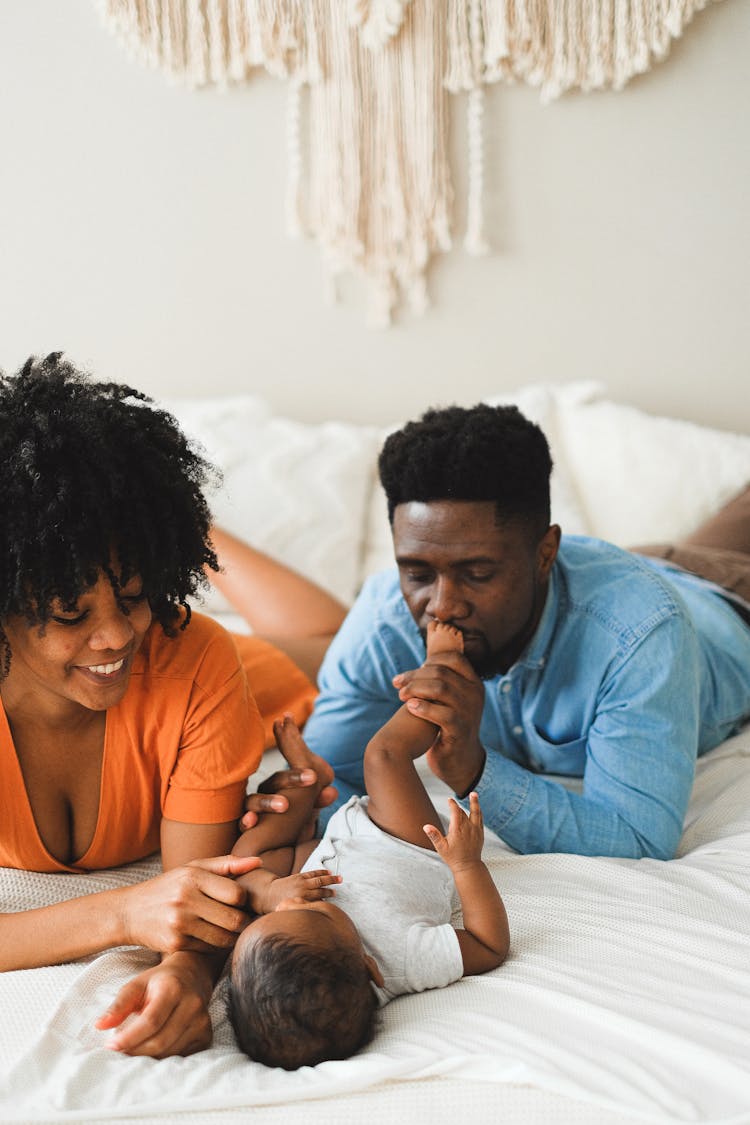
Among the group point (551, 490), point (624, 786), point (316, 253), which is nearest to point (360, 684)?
point (624, 786)

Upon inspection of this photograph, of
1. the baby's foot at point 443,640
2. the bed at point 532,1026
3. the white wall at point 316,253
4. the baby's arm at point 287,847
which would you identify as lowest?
the bed at point 532,1026

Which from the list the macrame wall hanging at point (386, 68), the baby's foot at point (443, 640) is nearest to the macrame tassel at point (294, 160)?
the macrame wall hanging at point (386, 68)

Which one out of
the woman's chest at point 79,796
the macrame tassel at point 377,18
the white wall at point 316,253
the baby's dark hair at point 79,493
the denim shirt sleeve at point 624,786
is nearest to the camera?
the baby's dark hair at point 79,493

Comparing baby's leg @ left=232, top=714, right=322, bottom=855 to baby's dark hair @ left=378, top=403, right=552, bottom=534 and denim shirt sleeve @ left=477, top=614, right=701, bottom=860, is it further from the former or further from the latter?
baby's dark hair @ left=378, top=403, right=552, bottom=534

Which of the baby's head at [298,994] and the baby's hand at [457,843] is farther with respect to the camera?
the baby's hand at [457,843]

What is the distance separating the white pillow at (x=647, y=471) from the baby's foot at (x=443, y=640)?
104 cm

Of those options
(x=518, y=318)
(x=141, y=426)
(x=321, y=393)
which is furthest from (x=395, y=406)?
(x=141, y=426)

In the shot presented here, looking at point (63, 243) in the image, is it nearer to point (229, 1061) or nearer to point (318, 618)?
point (318, 618)

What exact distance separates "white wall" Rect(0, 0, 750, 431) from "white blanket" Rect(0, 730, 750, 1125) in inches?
64.8

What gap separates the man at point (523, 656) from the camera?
1.43 meters

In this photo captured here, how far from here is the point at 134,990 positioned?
1078 mm

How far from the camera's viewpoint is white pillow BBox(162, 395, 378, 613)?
230 centimetres

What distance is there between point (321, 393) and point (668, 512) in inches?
36.6

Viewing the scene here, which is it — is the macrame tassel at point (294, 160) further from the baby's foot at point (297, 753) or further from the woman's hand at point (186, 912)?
the woman's hand at point (186, 912)
